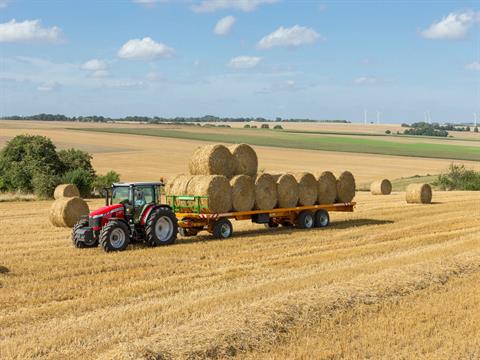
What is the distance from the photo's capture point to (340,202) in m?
20.5

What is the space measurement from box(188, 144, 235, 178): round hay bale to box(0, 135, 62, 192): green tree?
15.6 metres

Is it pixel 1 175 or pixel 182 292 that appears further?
pixel 1 175

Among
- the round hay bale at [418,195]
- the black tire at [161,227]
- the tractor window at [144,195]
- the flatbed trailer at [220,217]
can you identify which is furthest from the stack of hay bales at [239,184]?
the round hay bale at [418,195]

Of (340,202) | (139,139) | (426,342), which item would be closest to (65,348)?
(426,342)

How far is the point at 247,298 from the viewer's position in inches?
383

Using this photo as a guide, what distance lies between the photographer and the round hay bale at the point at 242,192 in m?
17.3

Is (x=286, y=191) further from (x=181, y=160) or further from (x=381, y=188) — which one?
(x=181, y=160)

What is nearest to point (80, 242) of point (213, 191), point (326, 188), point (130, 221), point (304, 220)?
point (130, 221)

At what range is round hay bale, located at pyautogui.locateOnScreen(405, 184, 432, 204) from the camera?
28450mm

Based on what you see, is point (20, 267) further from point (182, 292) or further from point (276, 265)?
point (276, 265)

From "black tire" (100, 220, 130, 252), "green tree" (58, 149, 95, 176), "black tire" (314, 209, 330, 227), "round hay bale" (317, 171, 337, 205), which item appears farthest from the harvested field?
"black tire" (100, 220, 130, 252)

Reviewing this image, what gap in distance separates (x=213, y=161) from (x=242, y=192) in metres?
1.13

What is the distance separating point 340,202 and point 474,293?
10.5m

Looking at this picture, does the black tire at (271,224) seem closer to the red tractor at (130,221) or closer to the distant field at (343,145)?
the red tractor at (130,221)
